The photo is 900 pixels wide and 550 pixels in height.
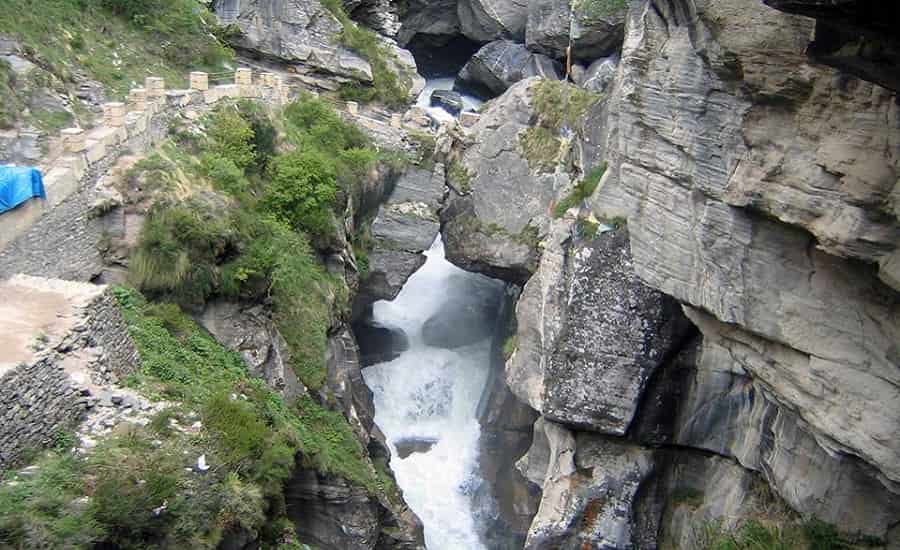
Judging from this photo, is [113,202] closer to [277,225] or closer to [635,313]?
[277,225]

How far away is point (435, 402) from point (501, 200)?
268 inches

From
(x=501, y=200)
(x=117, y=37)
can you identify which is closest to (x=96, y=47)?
(x=117, y=37)

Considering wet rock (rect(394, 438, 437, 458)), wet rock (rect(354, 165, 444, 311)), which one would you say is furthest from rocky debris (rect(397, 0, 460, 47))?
wet rock (rect(394, 438, 437, 458))

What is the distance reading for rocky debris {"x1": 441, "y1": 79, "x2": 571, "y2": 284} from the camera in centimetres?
2538

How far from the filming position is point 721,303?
39.9ft

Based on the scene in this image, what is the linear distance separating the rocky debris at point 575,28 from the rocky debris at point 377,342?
16602 millimetres

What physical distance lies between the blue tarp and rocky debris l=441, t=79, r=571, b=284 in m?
14.0

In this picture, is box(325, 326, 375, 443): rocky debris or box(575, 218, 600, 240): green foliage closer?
box(575, 218, 600, 240): green foliage

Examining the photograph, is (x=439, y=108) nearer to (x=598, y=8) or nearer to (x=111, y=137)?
(x=598, y=8)

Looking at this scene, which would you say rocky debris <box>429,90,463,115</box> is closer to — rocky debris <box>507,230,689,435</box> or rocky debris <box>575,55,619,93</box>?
rocky debris <box>575,55,619,93</box>

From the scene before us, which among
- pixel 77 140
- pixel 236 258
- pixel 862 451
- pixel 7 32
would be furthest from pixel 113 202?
pixel 862 451

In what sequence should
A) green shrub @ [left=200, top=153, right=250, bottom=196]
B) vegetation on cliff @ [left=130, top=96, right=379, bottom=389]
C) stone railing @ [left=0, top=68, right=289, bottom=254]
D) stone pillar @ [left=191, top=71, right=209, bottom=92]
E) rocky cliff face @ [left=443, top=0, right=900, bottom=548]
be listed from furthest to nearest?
stone pillar @ [left=191, top=71, right=209, bottom=92] → green shrub @ [left=200, top=153, right=250, bottom=196] → vegetation on cliff @ [left=130, top=96, right=379, bottom=389] → stone railing @ [left=0, top=68, right=289, bottom=254] → rocky cliff face @ [left=443, top=0, right=900, bottom=548]

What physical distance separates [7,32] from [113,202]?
28.2ft

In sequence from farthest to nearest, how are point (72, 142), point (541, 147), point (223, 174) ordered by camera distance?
point (541, 147), point (223, 174), point (72, 142)
